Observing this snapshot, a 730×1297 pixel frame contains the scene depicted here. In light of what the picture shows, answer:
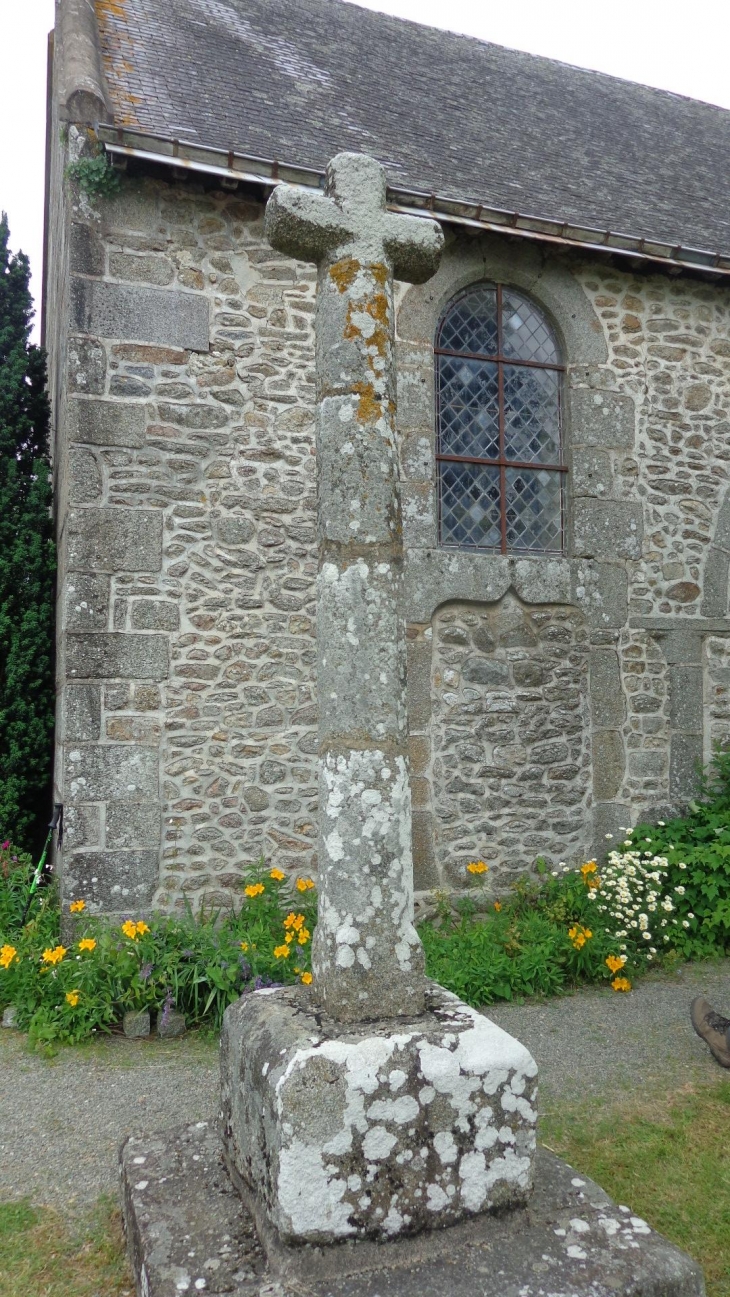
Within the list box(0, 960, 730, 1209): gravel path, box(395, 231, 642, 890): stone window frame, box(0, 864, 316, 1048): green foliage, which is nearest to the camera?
box(0, 960, 730, 1209): gravel path

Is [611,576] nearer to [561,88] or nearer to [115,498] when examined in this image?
[115,498]

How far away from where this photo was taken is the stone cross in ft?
8.02

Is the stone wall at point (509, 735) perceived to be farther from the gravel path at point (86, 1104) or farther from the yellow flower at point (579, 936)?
the gravel path at point (86, 1104)

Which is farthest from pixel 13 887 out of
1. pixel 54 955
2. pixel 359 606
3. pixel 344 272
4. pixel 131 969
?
pixel 344 272

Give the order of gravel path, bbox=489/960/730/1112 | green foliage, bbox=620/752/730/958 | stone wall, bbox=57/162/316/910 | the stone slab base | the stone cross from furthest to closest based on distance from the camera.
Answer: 1. green foliage, bbox=620/752/730/958
2. stone wall, bbox=57/162/316/910
3. gravel path, bbox=489/960/730/1112
4. the stone cross
5. the stone slab base

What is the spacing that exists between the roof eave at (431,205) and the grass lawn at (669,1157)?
520cm

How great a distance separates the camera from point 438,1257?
2.15 meters

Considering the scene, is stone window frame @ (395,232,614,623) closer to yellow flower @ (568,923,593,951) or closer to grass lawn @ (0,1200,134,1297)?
yellow flower @ (568,923,593,951)

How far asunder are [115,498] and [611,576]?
345cm

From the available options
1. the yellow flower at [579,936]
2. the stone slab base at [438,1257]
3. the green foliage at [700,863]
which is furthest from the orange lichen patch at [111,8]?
the stone slab base at [438,1257]

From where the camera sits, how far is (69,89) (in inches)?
222

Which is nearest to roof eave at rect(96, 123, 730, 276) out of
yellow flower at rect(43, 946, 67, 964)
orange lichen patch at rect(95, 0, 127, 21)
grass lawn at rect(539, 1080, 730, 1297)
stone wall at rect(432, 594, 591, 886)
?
stone wall at rect(432, 594, 591, 886)

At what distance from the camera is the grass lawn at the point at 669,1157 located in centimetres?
281

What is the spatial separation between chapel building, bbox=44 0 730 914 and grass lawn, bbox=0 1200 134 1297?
8.22ft
